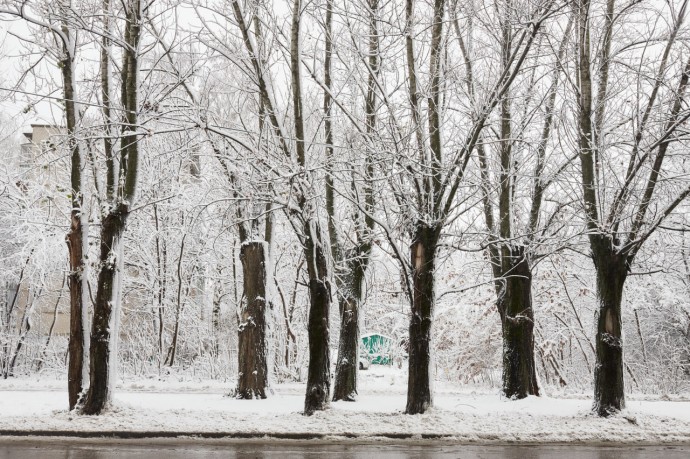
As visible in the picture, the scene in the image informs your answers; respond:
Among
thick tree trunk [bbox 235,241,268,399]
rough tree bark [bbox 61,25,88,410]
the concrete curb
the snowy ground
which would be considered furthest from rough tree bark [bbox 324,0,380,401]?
rough tree bark [bbox 61,25,88,410]

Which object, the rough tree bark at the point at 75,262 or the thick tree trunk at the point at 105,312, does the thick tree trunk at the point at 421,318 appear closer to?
the thick tree trunk at the point at 105,312

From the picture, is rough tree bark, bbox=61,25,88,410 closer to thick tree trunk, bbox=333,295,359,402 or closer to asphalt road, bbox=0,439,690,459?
asphalt road, bbox=0,439,690,459

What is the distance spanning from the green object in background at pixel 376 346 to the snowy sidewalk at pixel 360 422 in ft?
46.4

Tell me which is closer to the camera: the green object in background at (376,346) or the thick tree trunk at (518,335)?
the thick tree trunk at (518,335)

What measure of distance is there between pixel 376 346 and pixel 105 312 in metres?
17.9

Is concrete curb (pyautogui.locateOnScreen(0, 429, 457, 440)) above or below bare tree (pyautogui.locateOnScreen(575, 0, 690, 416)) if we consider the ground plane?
below

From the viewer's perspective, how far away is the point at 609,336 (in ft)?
38.5

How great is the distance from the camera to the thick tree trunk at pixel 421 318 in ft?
37.2

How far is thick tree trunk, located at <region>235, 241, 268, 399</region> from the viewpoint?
47.0 ft

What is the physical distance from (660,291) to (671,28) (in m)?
14.0

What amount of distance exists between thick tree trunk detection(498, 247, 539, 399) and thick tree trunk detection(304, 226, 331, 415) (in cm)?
485

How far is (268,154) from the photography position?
11.4 metres

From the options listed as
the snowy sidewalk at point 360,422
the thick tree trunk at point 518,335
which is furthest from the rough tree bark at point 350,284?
the thick tree trunk at point 518,335

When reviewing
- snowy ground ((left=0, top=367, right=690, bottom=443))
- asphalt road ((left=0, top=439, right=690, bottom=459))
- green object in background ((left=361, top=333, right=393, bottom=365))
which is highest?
green object in background ((left=361, top=333, right=393, bottom=365))
